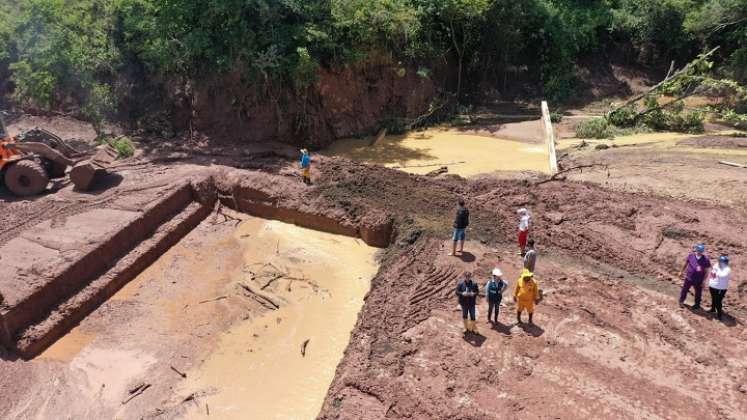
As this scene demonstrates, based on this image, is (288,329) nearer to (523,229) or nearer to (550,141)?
(523,229)

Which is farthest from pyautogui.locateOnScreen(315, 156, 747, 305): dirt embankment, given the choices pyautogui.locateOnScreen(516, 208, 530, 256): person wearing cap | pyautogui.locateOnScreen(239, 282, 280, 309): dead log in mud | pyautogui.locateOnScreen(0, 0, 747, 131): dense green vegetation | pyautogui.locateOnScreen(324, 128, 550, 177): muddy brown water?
pyautogui.locateOnScreen(0, 0, 747, 131): dense green vegetation

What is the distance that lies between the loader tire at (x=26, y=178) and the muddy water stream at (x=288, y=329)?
5745 mm

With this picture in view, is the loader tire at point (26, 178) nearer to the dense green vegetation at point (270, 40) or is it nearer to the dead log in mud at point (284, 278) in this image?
the dense green vegetation at point (270, 40)

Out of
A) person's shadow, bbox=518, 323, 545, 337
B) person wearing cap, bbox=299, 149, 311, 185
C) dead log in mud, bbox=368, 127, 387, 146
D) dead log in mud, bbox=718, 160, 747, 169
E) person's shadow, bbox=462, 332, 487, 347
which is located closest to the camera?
person's shadow, bbox=462, 332, 487, 347

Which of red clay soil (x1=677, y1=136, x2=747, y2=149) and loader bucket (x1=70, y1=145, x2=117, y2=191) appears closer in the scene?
loader bucket (x1=70, y1=145, x2=117, y2=191)

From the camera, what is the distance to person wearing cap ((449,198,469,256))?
10969mm

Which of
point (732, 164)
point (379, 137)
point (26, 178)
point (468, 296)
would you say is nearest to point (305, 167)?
point (379, 137)

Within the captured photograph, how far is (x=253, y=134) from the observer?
18.6 meters

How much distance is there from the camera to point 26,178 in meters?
14.5

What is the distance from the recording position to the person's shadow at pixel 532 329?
932cm

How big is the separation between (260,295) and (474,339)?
4.88 meters

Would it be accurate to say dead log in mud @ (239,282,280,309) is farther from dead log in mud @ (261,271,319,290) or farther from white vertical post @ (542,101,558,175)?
white vertical post @ (542,101,558,175)

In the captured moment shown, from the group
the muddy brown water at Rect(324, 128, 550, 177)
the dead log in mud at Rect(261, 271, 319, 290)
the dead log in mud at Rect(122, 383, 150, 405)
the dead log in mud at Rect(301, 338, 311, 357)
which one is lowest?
the dead log in mud at Rect(122, 383, 150, 405)

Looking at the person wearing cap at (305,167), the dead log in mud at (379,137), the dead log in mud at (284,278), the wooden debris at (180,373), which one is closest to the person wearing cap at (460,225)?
the dead log in mud at (284,278)
